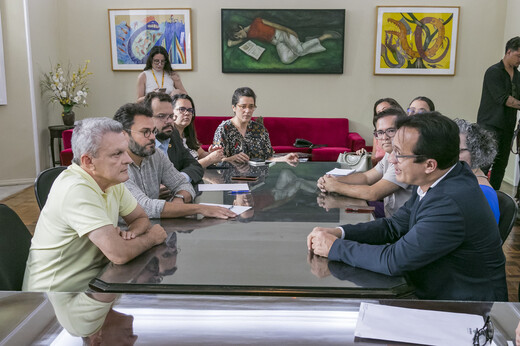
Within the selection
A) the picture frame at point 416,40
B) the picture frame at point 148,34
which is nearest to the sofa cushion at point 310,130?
the picture frame at point 416,40

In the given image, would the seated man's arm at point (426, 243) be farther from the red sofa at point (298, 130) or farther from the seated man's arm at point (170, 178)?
the red sofa at point (298, 130)

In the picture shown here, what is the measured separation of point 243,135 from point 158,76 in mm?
2594

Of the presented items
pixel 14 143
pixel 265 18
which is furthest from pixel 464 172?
pixel 14 143

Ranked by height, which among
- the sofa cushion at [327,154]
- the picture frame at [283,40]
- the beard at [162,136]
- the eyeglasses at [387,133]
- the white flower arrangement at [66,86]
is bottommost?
the sofa cushion at [327,154]

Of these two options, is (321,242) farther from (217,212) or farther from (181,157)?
(181,157)

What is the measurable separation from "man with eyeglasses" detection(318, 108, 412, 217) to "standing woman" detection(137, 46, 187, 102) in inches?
147

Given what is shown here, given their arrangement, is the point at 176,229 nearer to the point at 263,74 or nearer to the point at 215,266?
the point at 215,266

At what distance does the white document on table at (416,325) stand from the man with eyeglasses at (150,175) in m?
1.13

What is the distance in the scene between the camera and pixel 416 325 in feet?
4.12

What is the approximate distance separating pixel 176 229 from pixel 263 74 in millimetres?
5086

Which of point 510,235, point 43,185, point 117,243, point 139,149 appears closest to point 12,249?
point 117,243

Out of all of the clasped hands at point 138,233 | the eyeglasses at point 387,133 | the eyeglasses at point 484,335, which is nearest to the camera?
the eyeglasses at point 484,335

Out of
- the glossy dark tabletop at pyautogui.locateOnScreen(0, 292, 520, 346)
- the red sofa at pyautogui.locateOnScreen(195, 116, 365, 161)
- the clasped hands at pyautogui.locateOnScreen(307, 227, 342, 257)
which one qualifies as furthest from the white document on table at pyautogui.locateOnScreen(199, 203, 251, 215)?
the red sofa at pyautogui.locateOnScreen(195, 116, 365, 161)

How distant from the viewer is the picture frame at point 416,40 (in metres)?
→ 6.72
